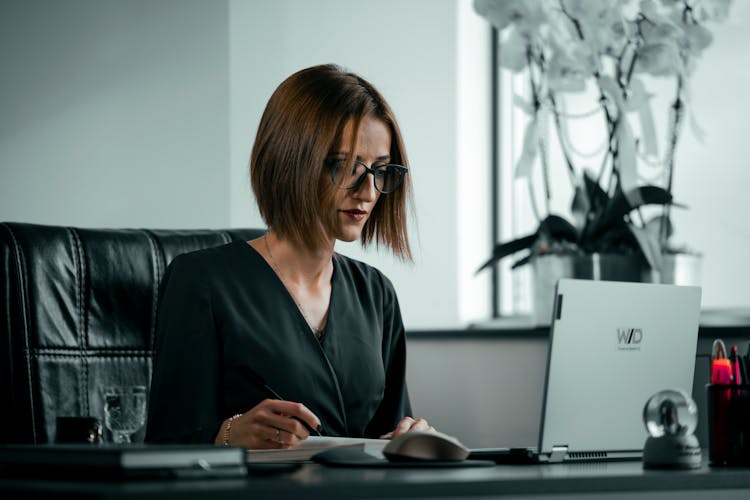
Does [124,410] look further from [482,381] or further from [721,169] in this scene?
[721,169]

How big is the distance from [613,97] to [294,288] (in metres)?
1.00

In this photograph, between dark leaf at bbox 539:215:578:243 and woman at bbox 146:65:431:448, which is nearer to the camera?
woman at bbox 146:65:431:448

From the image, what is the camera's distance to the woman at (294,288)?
1.75m

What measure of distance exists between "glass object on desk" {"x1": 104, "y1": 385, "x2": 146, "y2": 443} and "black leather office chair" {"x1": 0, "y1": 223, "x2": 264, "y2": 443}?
0.02 m

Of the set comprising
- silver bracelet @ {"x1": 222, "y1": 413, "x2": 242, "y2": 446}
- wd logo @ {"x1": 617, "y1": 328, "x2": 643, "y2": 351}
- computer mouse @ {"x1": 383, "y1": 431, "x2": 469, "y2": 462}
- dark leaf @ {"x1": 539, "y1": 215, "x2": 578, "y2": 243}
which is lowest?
silver bracelet @ {"x1": 222, "y1": 413, "x2": 242, "y2": 446}

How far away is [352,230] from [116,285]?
18.1 inches

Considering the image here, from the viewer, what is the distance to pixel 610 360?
1.49 metres

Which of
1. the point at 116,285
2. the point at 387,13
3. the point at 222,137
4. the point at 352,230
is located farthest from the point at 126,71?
the point at 352,230

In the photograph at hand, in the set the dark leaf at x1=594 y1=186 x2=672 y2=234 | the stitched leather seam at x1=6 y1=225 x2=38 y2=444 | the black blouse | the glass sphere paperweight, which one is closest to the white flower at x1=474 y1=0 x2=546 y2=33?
the dark leaf at x1=594 y1=186 x2=672 y2=234

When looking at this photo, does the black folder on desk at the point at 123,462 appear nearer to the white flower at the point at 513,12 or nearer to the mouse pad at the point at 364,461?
the mouse pad at the point at 364,461

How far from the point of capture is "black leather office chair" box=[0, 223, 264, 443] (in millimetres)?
1817

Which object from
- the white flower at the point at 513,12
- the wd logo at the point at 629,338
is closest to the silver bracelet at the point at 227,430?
the wd logo at the point at 629,338

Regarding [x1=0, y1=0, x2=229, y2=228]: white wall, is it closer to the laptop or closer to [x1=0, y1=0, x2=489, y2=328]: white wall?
[x1=0, y1=0, x2=489, y2=328]: white wall

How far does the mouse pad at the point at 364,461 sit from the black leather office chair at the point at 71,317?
68 cm
